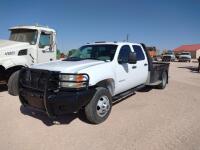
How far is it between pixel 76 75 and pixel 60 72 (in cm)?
34

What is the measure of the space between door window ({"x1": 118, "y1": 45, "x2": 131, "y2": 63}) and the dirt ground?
53.6 inches

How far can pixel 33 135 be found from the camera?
15.5ft

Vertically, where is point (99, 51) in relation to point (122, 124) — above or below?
above

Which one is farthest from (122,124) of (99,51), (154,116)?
(99,51)

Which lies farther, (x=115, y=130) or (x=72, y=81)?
(x=115, y=130)

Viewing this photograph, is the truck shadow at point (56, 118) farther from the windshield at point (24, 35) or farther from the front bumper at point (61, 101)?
the windshield at point (24, 35)

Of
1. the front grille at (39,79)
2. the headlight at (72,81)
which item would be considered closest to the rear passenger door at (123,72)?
the headlight at (72,81)

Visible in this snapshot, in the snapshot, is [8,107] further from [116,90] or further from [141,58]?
[141,58]

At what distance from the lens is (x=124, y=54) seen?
21.9 ft

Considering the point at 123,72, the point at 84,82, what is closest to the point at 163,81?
the point at 123,72

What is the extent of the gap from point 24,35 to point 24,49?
889mm

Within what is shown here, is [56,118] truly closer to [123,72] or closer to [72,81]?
[72,81]

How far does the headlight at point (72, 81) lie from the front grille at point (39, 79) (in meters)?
0.14

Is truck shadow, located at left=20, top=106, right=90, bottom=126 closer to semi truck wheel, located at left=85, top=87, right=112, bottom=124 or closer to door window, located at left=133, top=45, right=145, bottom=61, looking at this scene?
semi truck wheel, located at left=85, top=87, right=112, bottom=124
